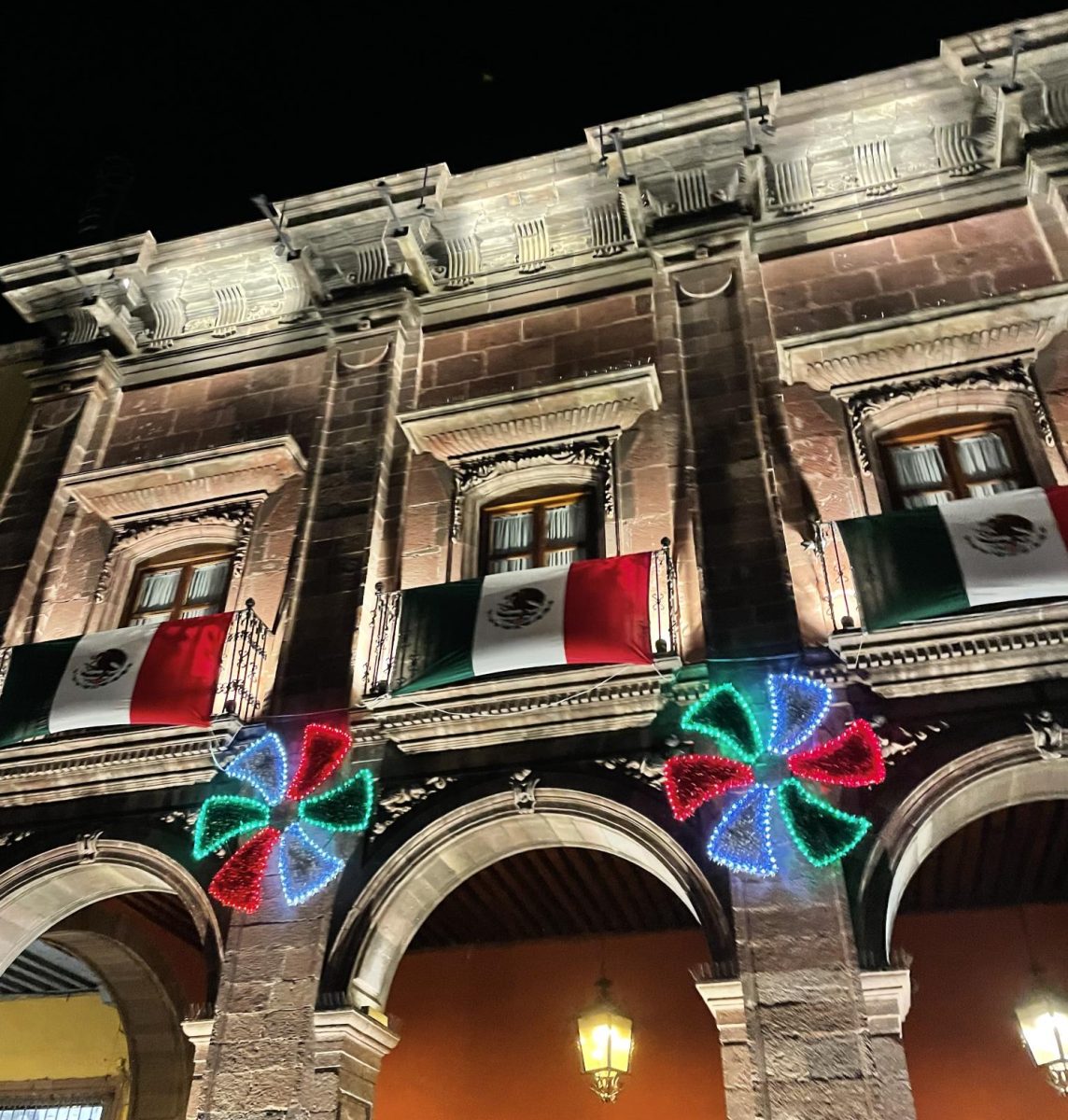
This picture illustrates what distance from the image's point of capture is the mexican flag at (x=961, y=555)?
7395 millimetres

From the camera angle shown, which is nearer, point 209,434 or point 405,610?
point 405,610

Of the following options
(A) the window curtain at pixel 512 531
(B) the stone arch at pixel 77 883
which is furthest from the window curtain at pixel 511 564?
(B) the stone arch at pixel 77 883

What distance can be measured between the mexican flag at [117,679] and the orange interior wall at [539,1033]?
4.09 m

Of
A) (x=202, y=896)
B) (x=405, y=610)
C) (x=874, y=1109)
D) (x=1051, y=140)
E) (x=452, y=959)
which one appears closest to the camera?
(x=874, y=1109)

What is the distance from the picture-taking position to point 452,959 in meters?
11.0

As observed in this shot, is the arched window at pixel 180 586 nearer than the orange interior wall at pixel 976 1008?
No

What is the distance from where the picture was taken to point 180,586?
34.5 ft

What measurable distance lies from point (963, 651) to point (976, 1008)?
158 inches

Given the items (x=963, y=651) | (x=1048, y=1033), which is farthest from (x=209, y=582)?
(x=1048, y=1033)

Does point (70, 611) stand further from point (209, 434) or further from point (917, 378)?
point (917, 378)

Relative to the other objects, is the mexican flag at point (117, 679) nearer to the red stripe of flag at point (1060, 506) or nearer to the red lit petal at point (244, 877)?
the red lit petal at point (244, 877)

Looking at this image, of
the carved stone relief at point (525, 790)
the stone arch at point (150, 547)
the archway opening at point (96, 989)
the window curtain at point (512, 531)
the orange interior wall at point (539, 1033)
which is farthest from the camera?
the stone arch at point (150, 547)

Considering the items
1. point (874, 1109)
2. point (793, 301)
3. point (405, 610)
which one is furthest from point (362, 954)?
point (793, 301)

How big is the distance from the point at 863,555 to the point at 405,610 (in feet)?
11.5
